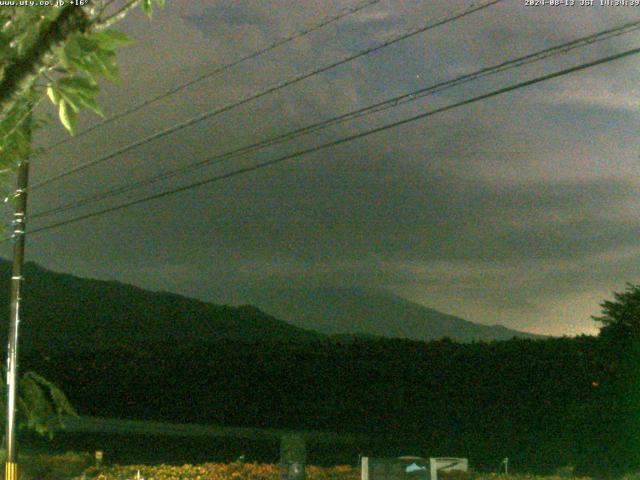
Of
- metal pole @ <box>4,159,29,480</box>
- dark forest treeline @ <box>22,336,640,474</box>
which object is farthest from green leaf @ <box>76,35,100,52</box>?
dark forest treeline @ <box>22,336,640,474</box>

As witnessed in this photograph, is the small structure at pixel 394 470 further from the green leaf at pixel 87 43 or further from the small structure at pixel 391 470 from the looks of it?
the green leaf at pixel 87 43

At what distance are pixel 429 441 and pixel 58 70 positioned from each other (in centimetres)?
2793

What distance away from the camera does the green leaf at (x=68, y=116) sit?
3.61 meters

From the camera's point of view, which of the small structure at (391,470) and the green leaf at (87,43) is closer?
the green leaf at (87,43)

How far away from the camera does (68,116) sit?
3631 mm

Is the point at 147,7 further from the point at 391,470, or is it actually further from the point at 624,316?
the point at 624,316

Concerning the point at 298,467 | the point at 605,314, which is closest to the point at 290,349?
the point at 605,314

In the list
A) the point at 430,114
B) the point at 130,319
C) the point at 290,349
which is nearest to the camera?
the point at 430,114

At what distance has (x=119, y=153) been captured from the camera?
16.2 meters

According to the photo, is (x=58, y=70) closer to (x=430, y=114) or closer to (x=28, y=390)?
(x=430, y=114)

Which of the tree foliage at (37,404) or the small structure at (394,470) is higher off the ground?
the tree foliage at (37,404)

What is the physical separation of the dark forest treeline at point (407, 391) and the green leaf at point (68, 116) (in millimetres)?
17438

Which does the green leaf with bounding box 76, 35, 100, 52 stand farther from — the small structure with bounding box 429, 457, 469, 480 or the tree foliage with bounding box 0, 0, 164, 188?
→ the small structure with bounding box 429, 457, 469, 480

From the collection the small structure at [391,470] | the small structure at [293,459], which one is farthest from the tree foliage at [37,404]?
the small structure at [391,470]
